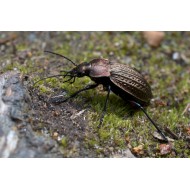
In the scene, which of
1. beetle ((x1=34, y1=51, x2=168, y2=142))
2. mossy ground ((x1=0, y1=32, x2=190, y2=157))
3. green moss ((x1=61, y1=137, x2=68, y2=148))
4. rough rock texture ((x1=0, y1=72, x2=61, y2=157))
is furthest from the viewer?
beetle ((x1=34, y1=51, x2=168, y2=142))

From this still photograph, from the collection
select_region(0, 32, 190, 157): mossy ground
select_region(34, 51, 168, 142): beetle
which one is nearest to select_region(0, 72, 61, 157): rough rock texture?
select_region(0, 32, 190, 157): mossy ground

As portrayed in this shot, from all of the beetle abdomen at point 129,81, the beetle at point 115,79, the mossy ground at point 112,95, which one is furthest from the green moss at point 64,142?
the beetle abdomen at point 129,81

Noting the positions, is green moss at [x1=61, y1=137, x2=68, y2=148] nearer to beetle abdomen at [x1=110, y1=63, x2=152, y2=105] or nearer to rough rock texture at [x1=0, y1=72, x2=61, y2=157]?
rough rock texture at [x1=0, y1=72, x2=61, y2=157]

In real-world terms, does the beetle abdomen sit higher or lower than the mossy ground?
higher

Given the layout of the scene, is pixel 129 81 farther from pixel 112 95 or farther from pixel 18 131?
pixel 18 131

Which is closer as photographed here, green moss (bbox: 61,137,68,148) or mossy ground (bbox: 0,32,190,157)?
green moss (bbox: 61,137,68,148)

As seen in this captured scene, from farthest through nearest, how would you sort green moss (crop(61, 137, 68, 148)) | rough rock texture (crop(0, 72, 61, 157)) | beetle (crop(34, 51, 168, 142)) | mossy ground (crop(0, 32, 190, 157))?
beetle (crop(34, 51, 168, 142)), mossy ground (crop(0, 32, 190, 157)), green moss (crop(61, 137, 68, 148)), rough rock texture (crop(0, 72, 61, 157))

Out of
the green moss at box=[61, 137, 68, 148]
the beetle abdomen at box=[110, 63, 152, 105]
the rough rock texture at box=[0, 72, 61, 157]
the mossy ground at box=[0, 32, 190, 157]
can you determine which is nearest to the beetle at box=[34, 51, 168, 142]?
the beetle abdomen at box=[110, 63, 152, 105]

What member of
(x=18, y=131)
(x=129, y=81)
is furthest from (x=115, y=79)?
(x=18, y=131)
